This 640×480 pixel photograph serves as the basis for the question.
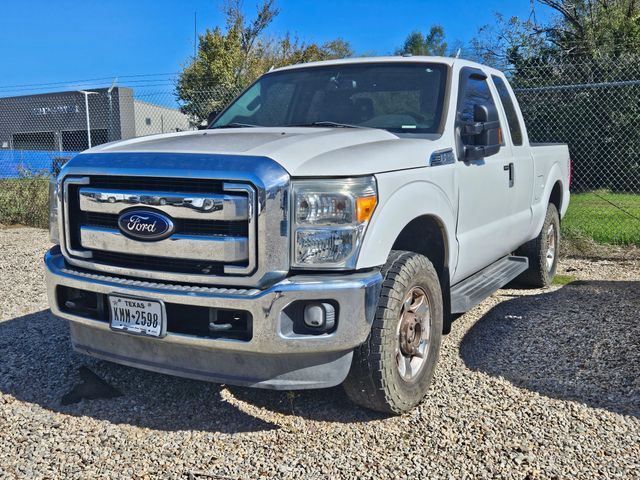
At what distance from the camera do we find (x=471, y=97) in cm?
464

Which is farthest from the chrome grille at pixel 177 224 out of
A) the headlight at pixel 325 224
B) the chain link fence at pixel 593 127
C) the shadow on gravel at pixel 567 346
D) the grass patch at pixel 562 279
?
the chain link fence at pixel 593 127

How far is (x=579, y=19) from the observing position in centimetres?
1888

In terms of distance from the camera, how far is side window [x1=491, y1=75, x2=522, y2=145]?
17.7ft

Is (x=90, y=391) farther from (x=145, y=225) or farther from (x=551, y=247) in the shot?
(x=551, y=247)

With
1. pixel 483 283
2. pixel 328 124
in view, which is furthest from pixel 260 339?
pixel 483 283

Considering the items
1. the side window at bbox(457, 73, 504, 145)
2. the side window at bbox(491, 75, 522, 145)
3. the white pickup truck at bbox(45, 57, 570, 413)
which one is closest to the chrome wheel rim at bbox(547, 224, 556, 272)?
the side window at bbox(491, 75, 522, 145)

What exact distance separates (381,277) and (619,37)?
1599cm

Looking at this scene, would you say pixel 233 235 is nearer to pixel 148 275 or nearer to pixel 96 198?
pixel 148 275

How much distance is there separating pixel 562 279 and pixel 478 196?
3246 millimetres

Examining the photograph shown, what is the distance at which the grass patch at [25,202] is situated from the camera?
10859mm

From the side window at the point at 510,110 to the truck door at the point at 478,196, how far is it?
0.34m

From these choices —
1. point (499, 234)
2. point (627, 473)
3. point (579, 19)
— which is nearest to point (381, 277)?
point (627, 473)

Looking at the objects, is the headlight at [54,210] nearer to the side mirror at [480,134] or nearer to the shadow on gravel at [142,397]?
the shadow on gravel at [142,397]

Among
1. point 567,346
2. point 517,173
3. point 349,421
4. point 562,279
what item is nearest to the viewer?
point 349,421
